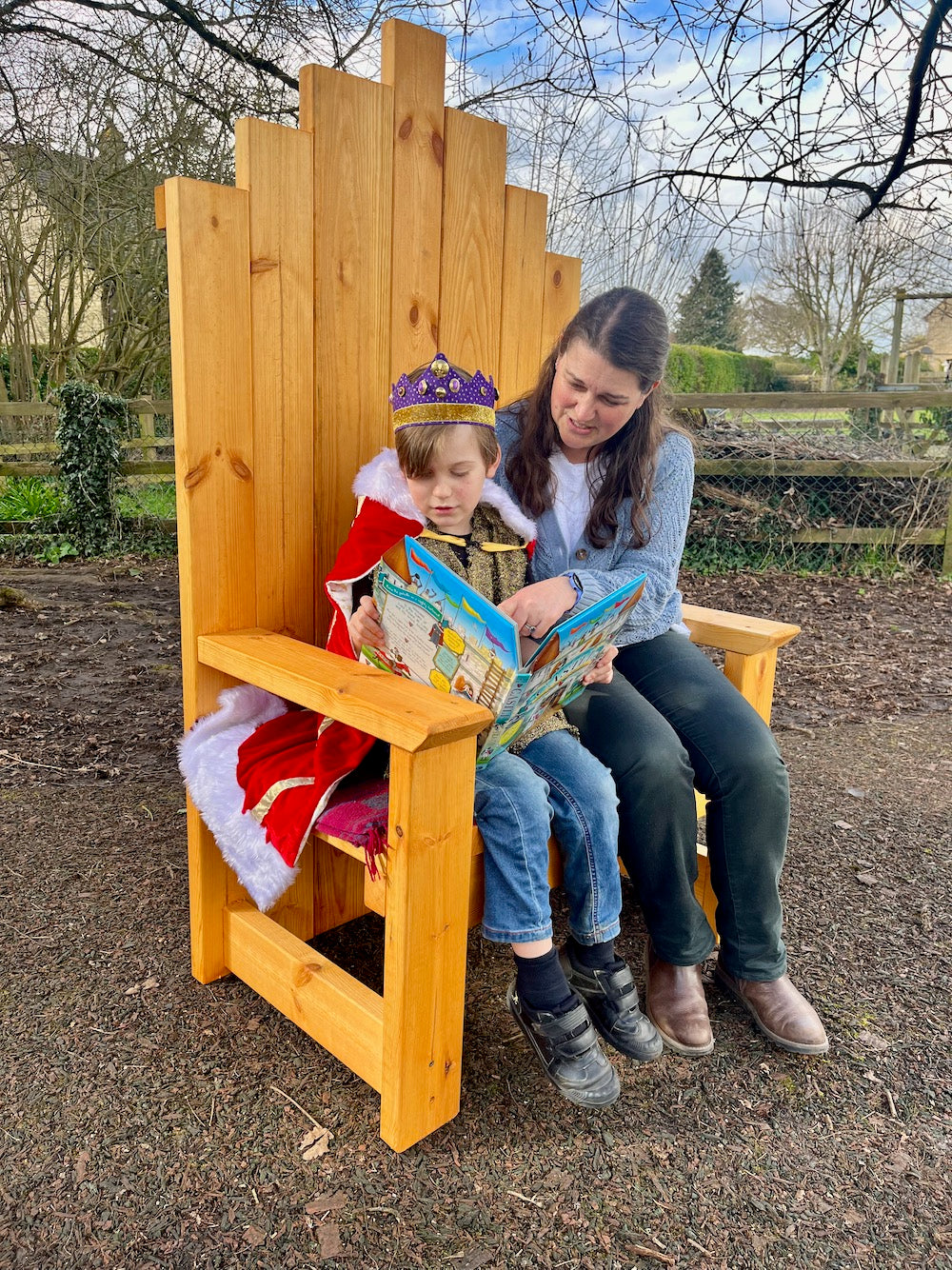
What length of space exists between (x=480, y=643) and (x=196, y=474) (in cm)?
79

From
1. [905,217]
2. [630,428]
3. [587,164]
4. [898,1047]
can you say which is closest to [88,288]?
[587,164]

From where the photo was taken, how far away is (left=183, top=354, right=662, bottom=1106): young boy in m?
1.69

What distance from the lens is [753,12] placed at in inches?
106

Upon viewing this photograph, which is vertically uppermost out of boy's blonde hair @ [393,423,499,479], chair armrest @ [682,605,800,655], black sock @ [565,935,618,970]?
boy's blonde hair @ [393,423,499,479]

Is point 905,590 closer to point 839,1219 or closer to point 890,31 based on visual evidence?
point 890,31

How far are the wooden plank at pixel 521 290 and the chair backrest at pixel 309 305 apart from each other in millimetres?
33

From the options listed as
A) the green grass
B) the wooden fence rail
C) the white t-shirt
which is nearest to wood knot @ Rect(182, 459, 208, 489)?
the white t-shirt

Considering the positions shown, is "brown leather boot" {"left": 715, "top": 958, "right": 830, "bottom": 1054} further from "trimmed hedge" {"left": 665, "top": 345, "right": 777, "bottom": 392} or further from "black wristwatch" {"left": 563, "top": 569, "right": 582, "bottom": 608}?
"trimmed hedge" {"left": 665, "top": 345, "right": 777, "bottom": 392}

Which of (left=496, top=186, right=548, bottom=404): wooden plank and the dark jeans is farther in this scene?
(left=496, top=186, right=548, bottom=404): wooden plank

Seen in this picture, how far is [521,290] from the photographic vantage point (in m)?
2.46

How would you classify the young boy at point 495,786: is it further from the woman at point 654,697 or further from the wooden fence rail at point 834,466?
the wooden fence rail at point 834,466

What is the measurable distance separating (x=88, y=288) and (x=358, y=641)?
28.0ft

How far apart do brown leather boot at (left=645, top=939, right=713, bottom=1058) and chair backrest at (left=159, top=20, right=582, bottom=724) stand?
3.54 ft

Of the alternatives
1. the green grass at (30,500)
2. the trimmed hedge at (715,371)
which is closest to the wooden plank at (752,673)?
the green grass at (30,500)
